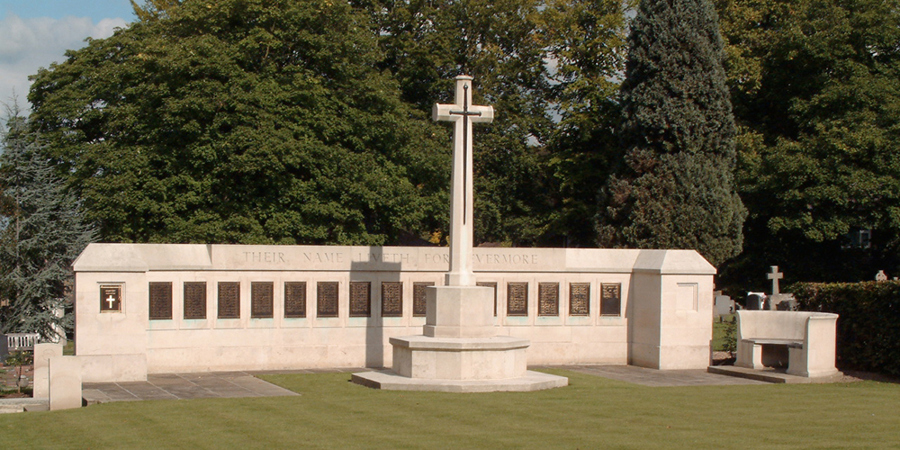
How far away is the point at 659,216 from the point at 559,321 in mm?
13008

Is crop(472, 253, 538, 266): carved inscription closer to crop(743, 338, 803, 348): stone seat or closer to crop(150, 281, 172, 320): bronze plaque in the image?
crop(743, 338, 803, 348): stone seat

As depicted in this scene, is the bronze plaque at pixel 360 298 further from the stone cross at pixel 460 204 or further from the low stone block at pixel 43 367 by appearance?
the low stone block at pixel 43 367

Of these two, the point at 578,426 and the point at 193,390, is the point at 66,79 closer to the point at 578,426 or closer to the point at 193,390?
the point at 193,390

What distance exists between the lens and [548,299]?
19875 mm

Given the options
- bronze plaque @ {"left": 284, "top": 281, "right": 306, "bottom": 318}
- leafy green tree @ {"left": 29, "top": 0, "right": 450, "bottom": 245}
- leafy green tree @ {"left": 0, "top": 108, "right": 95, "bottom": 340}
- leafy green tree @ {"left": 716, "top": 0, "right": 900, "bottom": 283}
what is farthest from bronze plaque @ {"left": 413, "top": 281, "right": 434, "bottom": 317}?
leafy green tree @ {"left": 716, "top": 0, "right": 900, "bottom": 283}

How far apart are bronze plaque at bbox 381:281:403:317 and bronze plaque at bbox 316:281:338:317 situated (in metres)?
0.98

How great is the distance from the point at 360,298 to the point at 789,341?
27.9 feet

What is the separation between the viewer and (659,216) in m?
31.8

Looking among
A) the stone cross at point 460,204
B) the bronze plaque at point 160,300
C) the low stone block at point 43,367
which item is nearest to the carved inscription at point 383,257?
the stone cross at point 460,204

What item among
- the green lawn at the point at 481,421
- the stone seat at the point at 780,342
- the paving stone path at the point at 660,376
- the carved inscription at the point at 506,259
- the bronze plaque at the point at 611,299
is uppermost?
the carved inscription at the point at 506,259

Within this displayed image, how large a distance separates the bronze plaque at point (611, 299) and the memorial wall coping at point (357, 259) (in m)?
0.36

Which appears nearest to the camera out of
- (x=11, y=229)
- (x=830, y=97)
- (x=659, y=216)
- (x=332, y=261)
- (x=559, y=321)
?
(x=332, y=261)

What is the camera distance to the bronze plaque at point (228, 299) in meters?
17.8

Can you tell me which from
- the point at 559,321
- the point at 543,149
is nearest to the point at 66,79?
the point at 543,149
